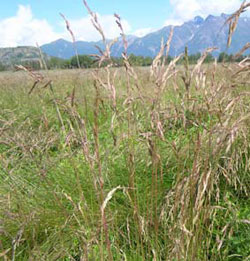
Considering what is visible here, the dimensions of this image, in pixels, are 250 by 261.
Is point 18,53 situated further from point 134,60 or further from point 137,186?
point 137,186

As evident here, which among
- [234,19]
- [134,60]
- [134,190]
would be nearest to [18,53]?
[134,60]

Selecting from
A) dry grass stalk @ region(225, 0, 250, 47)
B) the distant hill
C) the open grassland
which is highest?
dry grass stalk @ region(225, 0, 250, 47)

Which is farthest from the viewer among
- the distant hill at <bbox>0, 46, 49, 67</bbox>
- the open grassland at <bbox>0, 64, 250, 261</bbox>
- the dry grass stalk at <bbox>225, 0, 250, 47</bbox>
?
the distant hill at <bbox>0, 46, 49, 67</bbox>

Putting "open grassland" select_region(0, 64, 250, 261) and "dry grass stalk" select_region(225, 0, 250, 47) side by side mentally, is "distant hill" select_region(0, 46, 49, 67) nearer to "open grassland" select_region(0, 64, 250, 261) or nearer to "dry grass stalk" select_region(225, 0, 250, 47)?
"open grassland" select_region(0, 64, 250, 261)

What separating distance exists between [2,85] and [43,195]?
491 cm

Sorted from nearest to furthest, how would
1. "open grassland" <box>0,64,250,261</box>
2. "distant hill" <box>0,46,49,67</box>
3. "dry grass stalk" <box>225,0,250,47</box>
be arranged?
"dry grass stalk" <box>225,0,250,47</box> → "open grassland" <box>0,64,250,261</box> → "distant hill" <box>0,46,49,67</box>

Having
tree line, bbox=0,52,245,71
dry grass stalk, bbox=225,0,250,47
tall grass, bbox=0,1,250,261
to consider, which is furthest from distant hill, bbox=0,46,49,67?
dry grass stalk, bbox=225,0,250,47

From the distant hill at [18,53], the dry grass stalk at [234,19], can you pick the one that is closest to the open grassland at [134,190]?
the dry grass stalk at [234,19]

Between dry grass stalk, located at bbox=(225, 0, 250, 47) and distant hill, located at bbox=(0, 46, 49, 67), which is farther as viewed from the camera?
distant hill, located at bbox=(0, 46, 49, 67)

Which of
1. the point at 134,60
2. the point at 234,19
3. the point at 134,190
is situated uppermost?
the point at 234,19

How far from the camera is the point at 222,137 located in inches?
42.8

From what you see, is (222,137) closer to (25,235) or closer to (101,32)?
(101,32)

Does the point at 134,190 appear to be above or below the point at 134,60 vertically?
above

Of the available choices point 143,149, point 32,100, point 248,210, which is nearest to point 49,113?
point 32,100
